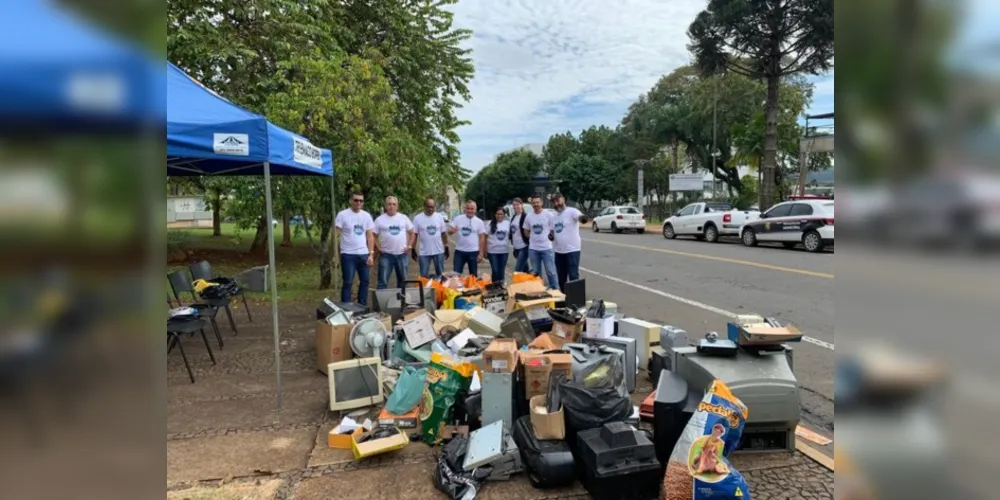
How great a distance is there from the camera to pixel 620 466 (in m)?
3.05

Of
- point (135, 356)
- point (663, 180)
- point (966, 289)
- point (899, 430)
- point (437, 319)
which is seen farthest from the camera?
point (663, 180)

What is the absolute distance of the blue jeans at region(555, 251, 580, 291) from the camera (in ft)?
29.4

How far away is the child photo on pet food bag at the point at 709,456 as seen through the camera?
2.74 metres

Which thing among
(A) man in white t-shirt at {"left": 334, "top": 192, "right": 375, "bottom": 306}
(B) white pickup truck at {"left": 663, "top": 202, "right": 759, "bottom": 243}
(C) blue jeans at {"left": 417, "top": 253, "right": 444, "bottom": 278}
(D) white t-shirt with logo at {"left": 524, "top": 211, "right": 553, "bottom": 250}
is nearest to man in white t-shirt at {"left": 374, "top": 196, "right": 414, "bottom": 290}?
(A) man in white t-shirt at {"left": 334, "top": 192, "right": 375, "bottom": 306}

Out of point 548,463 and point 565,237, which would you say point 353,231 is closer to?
point 565,237

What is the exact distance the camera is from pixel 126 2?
83 centimetres

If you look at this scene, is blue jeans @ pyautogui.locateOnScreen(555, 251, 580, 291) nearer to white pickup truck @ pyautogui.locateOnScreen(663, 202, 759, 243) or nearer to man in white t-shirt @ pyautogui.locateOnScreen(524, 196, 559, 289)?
man in white t-shirt @ pyautogui.locateOnScreen(524, 196, 559, 289)

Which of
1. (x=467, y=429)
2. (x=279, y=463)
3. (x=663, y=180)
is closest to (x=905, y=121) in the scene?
(x=467, y=429)

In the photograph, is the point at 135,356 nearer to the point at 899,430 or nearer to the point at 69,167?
the point at 69,167

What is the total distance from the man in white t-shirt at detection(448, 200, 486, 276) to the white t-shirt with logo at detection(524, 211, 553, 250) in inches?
38.4

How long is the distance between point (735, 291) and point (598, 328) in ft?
17.6

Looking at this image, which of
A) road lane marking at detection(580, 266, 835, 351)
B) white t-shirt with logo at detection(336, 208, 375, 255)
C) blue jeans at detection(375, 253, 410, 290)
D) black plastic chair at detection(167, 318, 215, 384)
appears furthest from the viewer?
blue jeans at detection(375, 253, 410, 290)

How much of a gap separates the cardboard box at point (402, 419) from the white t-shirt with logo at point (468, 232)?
5568mm

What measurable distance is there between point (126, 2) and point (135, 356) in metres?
0.53
